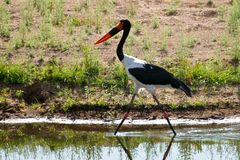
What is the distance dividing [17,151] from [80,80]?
2.50 meters

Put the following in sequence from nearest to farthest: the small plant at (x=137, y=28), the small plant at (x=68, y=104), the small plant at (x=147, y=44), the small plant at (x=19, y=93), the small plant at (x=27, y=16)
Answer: the small plant at (x=68, y=104) < the small plant at (x=19, y=93) < the small plant at (x=147, y=44) < the small plant at (x=137, y=28) < the small plant at (x=27, y=16)

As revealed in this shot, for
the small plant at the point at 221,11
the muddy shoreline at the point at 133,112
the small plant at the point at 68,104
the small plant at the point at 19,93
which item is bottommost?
the muddy shoreline at the point at 133,112

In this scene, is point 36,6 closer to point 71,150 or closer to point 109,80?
point 109,80

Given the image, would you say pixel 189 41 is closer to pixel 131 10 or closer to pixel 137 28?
pixel 137 28

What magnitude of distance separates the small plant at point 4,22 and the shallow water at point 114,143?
299 centimetres

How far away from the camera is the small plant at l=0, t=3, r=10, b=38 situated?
1562cm

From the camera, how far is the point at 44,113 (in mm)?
13375

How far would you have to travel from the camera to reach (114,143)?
12.1 metres

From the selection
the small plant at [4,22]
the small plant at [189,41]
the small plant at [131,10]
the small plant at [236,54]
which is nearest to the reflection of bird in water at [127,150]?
the small plant at [236,54]

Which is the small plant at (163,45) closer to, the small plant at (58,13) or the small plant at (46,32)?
the small plant at (46,32)

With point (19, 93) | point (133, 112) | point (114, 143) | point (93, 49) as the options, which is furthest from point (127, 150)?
point (93, 49)

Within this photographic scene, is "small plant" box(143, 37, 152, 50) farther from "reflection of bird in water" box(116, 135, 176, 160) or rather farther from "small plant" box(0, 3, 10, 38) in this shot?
"reflection of bird in water" box(116, 135, 176, 160)

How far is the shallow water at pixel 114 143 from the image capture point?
11516mm

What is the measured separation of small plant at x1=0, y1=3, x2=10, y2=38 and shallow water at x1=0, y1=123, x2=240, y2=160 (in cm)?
299
